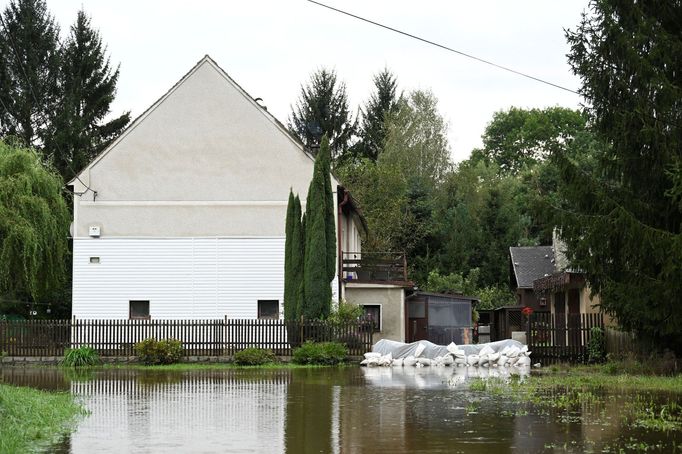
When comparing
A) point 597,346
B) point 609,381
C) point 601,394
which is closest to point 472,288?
point 597,346

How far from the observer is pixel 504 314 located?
51.5 metres

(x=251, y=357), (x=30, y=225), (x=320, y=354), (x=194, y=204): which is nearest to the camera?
(x=320, y=354)

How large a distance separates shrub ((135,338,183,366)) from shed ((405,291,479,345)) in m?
10.9

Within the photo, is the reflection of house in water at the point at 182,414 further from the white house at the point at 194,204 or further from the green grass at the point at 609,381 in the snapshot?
the white house at the point at 194,204

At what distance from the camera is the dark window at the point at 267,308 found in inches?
1485

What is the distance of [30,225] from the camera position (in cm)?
3675

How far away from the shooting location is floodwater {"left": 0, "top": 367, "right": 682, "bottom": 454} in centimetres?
1212

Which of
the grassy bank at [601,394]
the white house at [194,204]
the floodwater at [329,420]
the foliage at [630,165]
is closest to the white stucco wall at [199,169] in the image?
the white house at [194,204]

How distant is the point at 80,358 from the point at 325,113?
147 ft

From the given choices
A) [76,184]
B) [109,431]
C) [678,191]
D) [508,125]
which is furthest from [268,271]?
[508,125]

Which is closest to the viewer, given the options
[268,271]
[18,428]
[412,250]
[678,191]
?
[18,428]

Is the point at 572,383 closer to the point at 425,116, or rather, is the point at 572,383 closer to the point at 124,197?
the point at 124,197

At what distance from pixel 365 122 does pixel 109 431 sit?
63.4 m

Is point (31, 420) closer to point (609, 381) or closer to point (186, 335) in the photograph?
point (609, 381)
